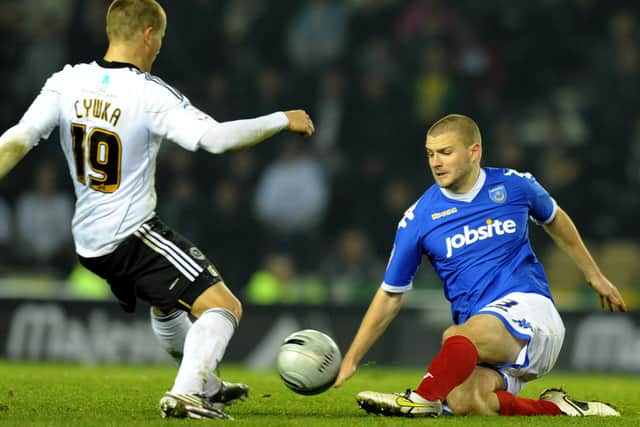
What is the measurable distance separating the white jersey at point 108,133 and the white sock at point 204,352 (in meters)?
0.56

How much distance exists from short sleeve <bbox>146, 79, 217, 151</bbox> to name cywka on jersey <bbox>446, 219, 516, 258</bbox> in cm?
143

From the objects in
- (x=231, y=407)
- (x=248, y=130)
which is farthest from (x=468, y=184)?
(x=231, y=407)

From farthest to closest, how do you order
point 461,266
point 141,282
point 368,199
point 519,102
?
point 519,102
point 368,199
point 461,266
point 141,282

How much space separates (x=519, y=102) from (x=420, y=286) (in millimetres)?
3217

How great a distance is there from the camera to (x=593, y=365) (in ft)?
39.4

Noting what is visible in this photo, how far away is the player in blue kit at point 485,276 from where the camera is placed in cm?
577

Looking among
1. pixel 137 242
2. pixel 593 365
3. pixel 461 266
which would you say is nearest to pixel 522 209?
pixel 461 266

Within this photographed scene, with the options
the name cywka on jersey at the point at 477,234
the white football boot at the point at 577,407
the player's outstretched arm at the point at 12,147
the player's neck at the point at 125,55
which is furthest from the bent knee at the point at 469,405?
the player's outstretched arm at the point at 12,147

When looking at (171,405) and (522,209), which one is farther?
(522,209)

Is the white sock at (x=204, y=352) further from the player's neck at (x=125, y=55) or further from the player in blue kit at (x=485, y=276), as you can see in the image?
the player's neck at (x=125, y=55)

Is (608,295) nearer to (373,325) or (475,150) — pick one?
(475,150)

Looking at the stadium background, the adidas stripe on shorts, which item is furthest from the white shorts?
the stadium background

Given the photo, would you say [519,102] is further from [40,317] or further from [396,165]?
[40,317]

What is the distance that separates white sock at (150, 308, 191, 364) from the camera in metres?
5.98
